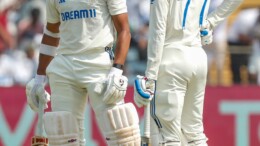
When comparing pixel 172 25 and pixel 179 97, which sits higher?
pixel 172 25

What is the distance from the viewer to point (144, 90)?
731cm

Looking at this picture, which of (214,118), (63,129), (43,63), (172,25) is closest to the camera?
(63,129)

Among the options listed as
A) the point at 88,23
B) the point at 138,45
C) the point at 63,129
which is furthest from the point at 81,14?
the point at 138,45

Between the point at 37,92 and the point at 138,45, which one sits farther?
the point at 138,45

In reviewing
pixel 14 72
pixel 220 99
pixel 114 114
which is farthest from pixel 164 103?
pixel 14 72

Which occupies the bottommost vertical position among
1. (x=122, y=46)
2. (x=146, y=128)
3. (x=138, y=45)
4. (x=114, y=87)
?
(x=146, y=128)

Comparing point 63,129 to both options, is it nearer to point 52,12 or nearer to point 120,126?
point 120,126

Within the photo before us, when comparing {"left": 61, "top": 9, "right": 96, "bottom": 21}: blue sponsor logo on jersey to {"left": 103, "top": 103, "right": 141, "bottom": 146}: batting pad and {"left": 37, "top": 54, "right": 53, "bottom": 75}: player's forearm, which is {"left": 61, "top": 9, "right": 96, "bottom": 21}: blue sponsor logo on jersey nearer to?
{"left": 37, "top": 54, "right": 53, "bottom": 75}: player's forearm

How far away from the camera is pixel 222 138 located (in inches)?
433

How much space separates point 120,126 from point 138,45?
5815 mm

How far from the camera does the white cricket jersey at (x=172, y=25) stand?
24.1 ft

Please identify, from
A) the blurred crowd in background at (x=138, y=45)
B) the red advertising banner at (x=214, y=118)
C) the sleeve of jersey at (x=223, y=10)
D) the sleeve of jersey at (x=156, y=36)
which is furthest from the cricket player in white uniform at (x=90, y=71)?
the blurred crowd in background at (x=138, y=45)

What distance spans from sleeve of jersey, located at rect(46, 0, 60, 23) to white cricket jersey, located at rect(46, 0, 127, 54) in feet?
0.60

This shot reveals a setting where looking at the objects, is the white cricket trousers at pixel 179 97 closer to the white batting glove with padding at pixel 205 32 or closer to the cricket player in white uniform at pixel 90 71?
the white batting glove with padding at pixel 205 32
